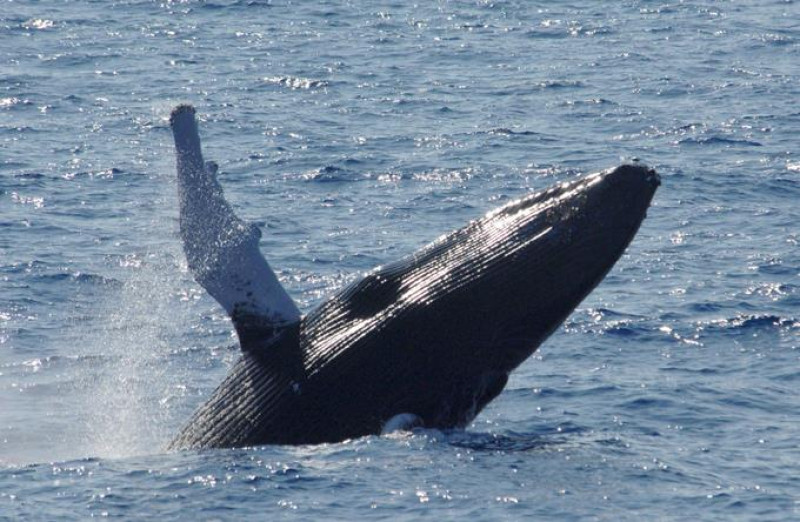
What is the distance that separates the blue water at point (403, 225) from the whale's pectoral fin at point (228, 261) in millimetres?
1459

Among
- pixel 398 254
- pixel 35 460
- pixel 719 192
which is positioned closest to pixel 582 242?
pixel 35 460

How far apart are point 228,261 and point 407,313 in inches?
82.7

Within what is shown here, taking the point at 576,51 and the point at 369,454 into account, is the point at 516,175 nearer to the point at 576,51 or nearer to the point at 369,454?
the point at 576,51

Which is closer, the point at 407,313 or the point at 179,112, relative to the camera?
the point at 407,313

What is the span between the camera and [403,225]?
33312 millimetres

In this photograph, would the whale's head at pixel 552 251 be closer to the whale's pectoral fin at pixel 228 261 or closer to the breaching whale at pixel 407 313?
the breaching whale at pixel 407 313

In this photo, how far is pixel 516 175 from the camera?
37594 millimetres

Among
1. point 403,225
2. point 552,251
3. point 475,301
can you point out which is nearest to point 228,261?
point 475,301

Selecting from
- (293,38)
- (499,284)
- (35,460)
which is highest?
(293,38)

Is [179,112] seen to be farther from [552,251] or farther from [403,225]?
[403,225]

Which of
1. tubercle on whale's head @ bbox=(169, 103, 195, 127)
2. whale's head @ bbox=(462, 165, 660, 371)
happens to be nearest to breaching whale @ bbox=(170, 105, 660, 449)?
whale's head @ bbox=(462, 165, 660, 371)

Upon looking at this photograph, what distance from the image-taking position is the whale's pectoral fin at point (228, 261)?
18.2 metres

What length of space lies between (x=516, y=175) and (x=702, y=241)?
6.32 metres

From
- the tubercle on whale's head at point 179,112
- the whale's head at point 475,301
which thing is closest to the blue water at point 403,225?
the whale's head at point 475,301
